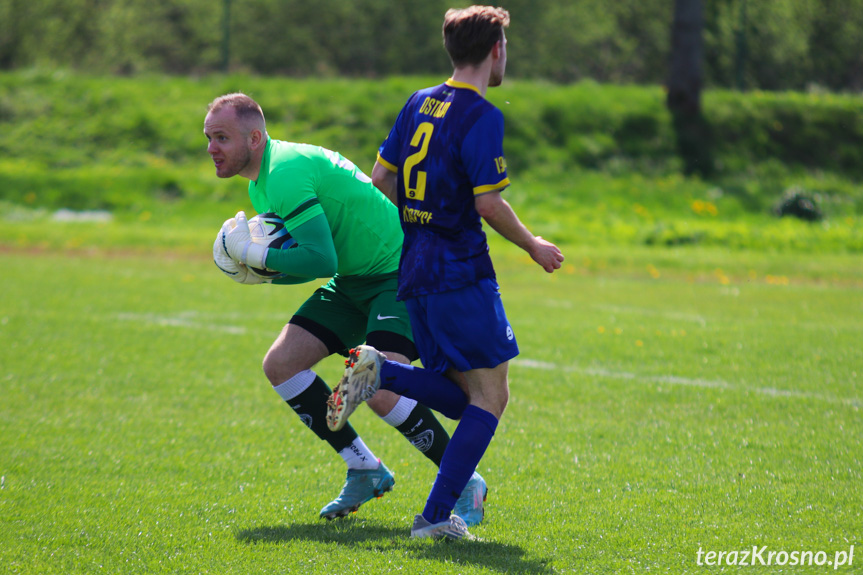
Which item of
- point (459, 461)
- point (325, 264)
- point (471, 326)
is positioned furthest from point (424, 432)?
point (325, 264)

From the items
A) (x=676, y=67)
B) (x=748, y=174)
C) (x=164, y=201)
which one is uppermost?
(x=676, y=67)

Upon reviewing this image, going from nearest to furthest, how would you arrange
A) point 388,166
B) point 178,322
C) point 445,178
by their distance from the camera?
point 445,178
point 388,166
point 178,322

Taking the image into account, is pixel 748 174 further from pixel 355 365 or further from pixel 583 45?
pixel 355 365

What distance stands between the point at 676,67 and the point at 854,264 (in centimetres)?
989

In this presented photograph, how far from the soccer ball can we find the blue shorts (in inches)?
30.6

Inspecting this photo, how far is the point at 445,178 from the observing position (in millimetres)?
3646

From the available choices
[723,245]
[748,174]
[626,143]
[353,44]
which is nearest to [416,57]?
[353,44]

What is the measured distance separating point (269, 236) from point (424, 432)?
1.24 metres

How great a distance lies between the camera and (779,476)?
468 centimetres

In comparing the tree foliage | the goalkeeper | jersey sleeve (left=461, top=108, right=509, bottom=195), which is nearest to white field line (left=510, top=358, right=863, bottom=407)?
the goalkeeper

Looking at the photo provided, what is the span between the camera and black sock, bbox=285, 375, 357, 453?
4.38m

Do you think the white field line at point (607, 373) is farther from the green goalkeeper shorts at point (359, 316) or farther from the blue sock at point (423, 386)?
the blue sock at point (423, 386)

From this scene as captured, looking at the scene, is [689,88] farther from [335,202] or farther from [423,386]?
[423,386]

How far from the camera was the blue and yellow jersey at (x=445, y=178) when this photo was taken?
351 centimetres
